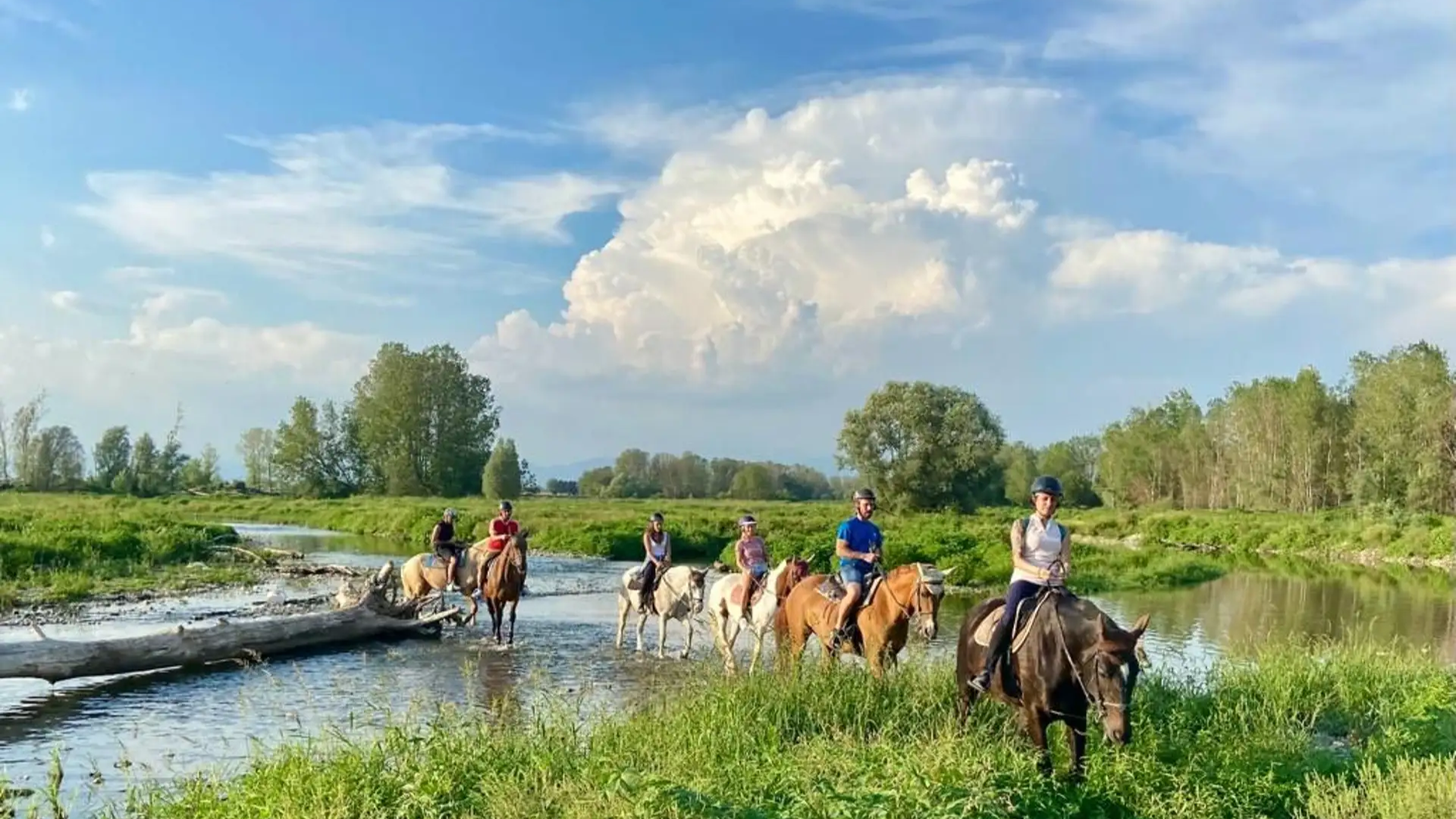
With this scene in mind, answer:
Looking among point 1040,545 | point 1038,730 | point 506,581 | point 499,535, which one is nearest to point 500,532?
point 499,535

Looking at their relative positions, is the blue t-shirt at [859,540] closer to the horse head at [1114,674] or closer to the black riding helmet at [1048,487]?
the black riding helmet at [1048,487]

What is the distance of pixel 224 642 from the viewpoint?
16.6m

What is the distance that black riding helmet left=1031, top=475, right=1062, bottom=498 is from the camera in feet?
31.3

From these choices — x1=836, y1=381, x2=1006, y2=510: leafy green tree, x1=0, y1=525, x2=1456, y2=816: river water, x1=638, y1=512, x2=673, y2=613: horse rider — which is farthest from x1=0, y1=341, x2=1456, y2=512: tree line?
x1=638, y1=512, x2=673, y2=613: horse rider

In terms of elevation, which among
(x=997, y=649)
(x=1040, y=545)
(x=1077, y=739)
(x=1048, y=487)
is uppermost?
(x=1048, y=487)

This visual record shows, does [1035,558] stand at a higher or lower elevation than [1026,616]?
higher

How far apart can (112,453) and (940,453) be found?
2935 inches

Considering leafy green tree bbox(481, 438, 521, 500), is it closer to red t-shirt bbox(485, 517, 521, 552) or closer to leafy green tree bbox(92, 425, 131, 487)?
leafy green tree bbox(92, 425, 131, 487)

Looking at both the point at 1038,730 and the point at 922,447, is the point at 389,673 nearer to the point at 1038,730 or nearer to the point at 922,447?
the point at 1038,730

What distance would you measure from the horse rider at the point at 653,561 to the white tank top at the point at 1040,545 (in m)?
10.4

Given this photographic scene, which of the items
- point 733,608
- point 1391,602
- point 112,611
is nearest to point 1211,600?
point 1391,602

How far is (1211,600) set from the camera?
2955 cm

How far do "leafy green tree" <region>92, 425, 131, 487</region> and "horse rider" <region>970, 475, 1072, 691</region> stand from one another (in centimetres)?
9482

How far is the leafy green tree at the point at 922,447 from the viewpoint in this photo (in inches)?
2702
